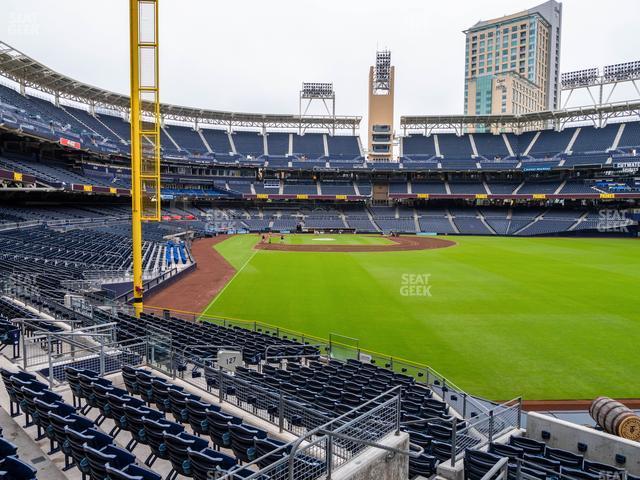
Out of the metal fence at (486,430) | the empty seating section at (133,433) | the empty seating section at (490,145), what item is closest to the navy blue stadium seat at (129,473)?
the empty seating section at (133,433)

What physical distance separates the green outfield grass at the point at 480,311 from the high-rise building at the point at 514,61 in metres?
100

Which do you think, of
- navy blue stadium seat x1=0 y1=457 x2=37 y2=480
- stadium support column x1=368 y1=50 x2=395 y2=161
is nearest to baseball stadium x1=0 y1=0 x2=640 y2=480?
navy blue stadium seat x1=0 y1=457 x2=37 y2=480

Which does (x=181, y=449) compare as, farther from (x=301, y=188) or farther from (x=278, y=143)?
(x=278, y=143)

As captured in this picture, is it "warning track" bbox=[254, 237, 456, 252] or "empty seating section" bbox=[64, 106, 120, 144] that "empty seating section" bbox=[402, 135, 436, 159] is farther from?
"empty seating section" bbox=[64, 106, 120, 144]

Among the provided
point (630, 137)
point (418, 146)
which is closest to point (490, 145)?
point (418, 146)

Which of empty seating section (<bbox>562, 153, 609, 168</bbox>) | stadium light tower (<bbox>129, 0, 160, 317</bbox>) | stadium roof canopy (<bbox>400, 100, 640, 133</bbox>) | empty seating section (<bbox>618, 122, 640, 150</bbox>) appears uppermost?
stadium roof canopy (<bbox>400, 100, 640, 133</bbox>)

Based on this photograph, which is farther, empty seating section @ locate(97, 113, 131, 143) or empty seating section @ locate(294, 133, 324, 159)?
empty seating section @ locate(294, 133, 324, 159)

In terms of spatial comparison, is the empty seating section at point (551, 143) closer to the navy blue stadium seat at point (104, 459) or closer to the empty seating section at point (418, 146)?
the empty seating section at point (418, 146)

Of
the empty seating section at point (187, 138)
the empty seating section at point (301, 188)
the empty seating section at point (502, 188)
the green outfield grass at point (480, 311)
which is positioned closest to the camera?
the green outfield grass at point (480, 311)

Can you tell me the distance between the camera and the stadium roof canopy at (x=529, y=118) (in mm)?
72375

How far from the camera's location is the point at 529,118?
79125 mm

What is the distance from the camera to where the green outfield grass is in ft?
49.1

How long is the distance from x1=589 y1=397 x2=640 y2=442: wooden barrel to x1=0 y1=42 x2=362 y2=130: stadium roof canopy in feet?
178

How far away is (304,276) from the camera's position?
32.6 m
